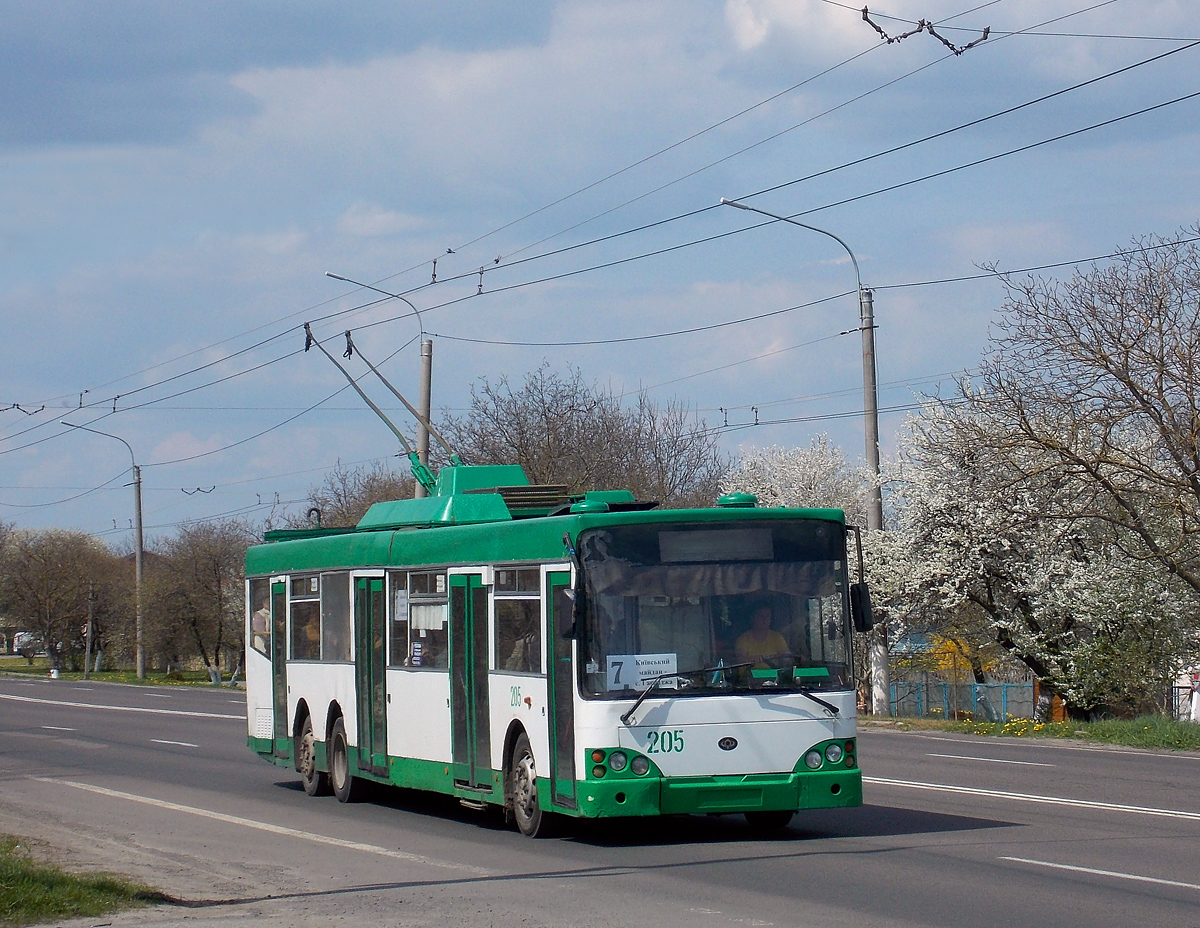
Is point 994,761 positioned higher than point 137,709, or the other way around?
point 137,709

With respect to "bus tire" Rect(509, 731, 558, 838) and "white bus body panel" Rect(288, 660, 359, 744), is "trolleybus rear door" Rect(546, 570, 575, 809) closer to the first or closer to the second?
"bus tire" Rect(509, 731, 558, 838)

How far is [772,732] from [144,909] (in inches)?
181

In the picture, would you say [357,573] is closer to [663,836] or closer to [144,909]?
[663,836]

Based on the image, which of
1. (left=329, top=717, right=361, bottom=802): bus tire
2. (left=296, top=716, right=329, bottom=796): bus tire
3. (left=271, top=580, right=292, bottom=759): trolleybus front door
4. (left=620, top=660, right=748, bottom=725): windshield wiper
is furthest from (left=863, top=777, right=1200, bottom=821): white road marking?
(left=271, top=580, right=292, bottom=759): trolleybus front door

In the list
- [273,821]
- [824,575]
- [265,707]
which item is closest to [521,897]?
[824,575]

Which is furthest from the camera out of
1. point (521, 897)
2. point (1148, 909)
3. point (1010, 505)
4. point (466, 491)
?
point (1010, 505)

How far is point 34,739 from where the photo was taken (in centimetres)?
2627

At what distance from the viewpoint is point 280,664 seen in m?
17.5

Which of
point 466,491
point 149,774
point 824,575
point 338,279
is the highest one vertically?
point 338,279

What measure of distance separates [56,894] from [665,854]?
13.5 feet

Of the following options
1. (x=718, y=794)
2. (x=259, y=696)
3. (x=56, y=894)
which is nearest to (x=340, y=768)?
(x=259, y=696)

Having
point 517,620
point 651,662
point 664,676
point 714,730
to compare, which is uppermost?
point 517,620

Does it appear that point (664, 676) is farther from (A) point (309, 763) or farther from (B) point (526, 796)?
(A) point (309, 763)

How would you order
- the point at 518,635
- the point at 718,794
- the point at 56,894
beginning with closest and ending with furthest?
1. the point at 56,894
2. the point at 718,794
3. the point at 518,635
